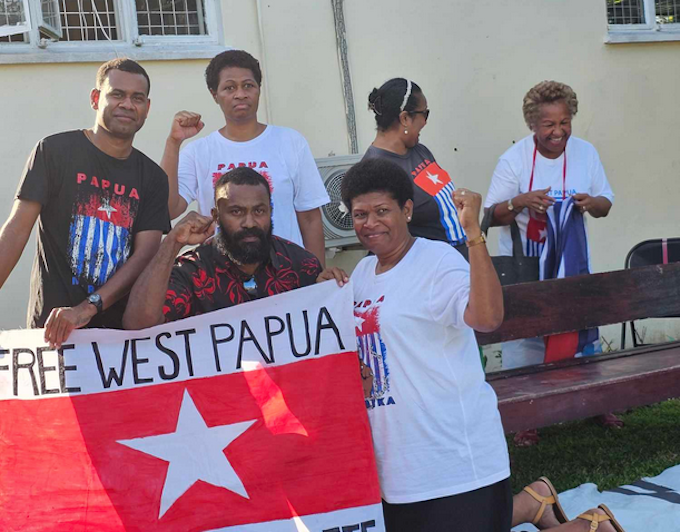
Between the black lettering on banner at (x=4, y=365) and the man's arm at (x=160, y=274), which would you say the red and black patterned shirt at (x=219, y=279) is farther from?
the black lettering on banner at (x=4, y=365)

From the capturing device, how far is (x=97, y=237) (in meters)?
3.27

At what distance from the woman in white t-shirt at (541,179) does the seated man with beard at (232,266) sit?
7.49ft

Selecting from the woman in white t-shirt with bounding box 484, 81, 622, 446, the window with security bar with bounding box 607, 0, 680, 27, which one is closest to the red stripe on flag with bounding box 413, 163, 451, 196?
the woman in white t-shirt with bounding box 484, 81, 622, 446

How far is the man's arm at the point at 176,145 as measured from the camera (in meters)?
3.83

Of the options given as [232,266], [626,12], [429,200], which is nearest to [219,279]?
[232,266]

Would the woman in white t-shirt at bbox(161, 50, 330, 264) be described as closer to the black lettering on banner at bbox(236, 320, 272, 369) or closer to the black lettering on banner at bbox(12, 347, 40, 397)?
the black lettering on banner at bbox(236, 320, 272, 369)

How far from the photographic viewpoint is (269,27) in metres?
6.26

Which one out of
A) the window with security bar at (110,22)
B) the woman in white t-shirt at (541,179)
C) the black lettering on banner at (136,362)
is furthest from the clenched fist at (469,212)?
the window with security bar at (110,22)

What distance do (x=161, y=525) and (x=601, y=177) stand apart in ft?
11.8

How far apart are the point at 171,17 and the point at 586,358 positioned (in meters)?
3.75

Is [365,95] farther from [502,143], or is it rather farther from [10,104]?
[10,104]

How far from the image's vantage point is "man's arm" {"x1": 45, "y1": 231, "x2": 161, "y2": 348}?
9.93 feet

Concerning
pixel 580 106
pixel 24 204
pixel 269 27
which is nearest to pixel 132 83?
pixel 24 204

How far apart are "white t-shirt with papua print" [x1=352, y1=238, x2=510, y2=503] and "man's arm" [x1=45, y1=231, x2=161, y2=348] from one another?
97 centimetres
